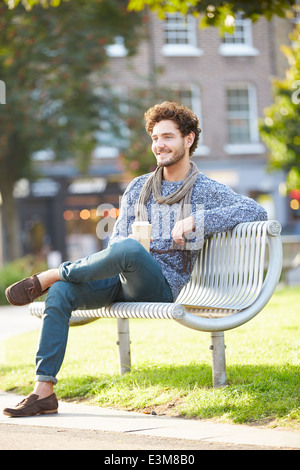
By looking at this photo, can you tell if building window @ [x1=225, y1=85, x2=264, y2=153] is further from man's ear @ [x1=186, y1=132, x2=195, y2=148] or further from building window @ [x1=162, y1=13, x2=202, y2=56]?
A: man's ear @ [x1=186, y1=132, x2=195, y2=148]

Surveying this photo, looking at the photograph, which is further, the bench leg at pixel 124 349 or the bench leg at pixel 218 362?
the bench leg at pixel 124 349

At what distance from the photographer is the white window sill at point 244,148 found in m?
28.5

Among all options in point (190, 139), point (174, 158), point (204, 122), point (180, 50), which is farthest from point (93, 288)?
point (180, 50)

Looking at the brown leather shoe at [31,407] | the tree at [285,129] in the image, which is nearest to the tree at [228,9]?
the brown leather shoe at [31,407]

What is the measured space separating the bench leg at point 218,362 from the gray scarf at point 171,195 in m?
0.56

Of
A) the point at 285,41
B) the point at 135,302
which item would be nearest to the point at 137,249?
the point at 135,302

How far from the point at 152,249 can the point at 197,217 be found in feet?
1.14

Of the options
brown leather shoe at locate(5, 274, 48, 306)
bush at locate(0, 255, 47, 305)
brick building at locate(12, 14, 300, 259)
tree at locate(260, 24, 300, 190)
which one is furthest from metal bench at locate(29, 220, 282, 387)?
brick building at locate(12, 14, 300, 259)

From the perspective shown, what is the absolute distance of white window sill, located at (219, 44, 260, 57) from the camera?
28.5 meters

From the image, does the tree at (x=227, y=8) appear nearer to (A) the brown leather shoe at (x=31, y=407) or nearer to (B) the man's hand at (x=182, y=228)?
(B) the man's hand at (x=182, y=228)

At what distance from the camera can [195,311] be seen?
488 cm

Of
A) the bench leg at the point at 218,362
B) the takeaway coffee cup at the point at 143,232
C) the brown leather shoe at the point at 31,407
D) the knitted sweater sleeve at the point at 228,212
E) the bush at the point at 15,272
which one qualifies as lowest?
the brown leather shoe at the point at 31,407

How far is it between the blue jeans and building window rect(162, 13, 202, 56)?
23.7 m
